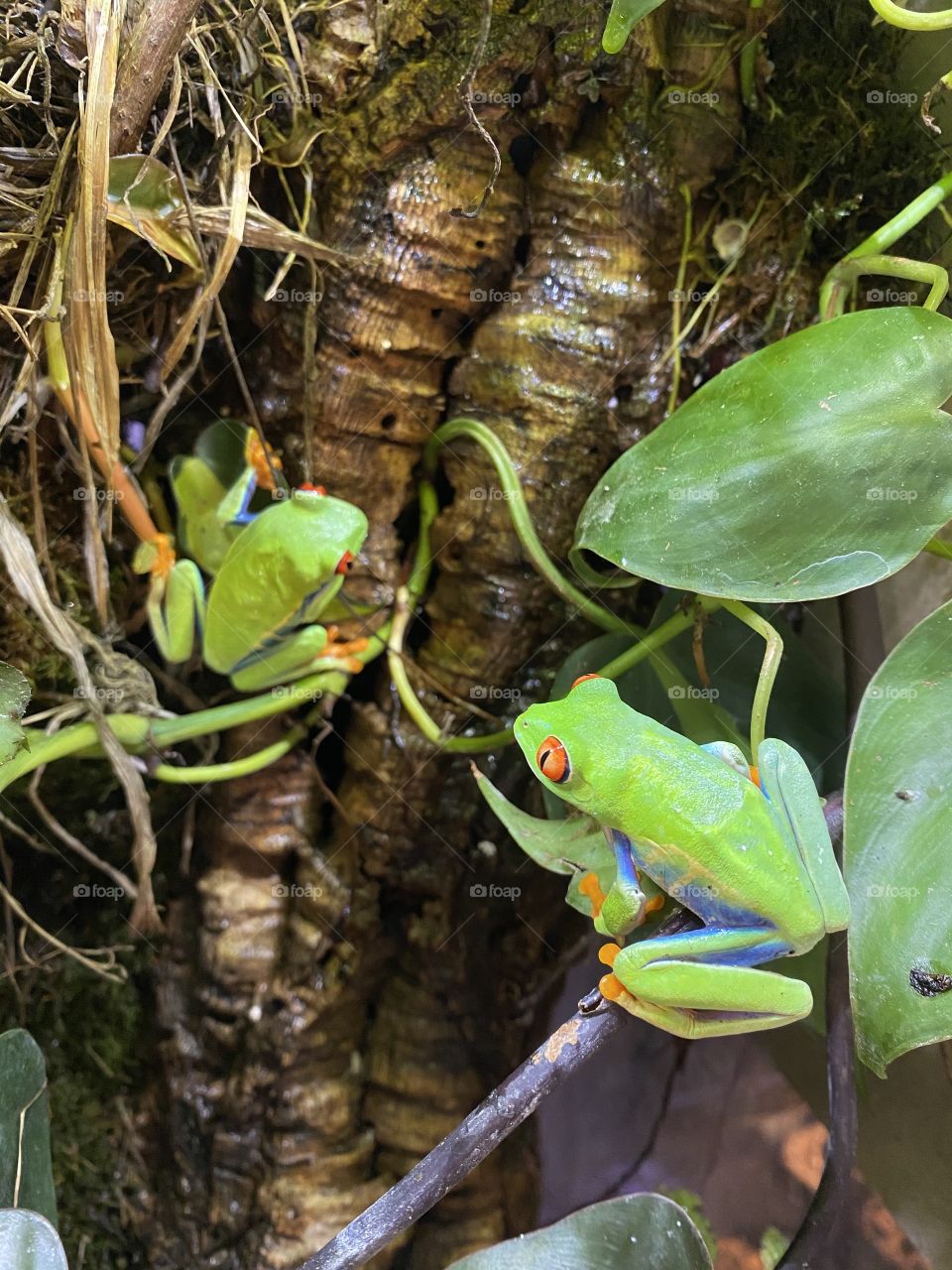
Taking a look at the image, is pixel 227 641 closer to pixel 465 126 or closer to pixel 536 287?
pixel 536 287

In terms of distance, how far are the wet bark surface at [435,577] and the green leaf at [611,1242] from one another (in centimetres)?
53

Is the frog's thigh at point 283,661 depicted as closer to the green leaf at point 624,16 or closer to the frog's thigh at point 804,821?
the frog's thigh at point 804,821

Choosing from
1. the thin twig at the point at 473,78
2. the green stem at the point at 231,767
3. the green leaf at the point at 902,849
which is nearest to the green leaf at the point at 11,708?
the green stem at the point at 231,767

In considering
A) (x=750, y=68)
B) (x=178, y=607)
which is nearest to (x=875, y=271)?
(x=750, y=68)

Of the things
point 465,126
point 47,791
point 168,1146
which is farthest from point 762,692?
point 168,1146

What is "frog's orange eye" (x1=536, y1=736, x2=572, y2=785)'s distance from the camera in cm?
105

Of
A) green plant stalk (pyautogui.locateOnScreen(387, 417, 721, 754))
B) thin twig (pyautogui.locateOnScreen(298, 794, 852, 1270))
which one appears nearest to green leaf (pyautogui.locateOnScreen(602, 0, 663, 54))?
green plant stalk (pyautogui.locateOnScreen(387, 417, 721, 754))

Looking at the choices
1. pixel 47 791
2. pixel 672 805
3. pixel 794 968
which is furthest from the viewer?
pixel 47 791

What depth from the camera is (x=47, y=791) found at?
151cm

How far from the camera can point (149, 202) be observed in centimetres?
116

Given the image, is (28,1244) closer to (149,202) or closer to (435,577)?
(435,577)

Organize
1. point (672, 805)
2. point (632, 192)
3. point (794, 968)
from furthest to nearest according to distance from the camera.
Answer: point (632, 192), point (794, 968), point (672, 805)

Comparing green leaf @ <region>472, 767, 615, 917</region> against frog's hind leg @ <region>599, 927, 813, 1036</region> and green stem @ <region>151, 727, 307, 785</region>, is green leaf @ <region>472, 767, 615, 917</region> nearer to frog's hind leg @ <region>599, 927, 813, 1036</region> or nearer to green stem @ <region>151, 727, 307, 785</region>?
frog's hind leg @ <region>599, 927, 813, 1036</region>

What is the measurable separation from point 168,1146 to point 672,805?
1.22m
